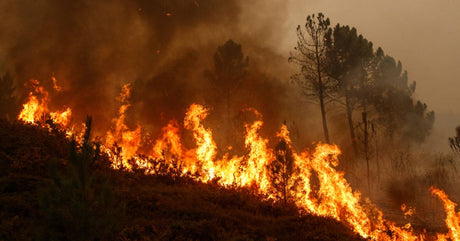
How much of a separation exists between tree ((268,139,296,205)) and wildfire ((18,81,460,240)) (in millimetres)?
118

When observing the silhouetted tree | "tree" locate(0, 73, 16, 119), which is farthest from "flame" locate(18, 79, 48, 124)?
the silhouetted tree

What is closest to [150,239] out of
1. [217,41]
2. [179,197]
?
[179,197]

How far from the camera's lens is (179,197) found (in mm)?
12891

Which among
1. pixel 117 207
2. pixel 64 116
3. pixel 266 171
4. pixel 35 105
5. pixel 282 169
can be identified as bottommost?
pixel 117 207

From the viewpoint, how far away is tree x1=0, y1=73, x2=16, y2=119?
29752 millimetres

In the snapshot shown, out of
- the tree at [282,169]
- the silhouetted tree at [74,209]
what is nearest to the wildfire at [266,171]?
the tree at [282,169]

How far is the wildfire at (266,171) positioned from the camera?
1398cm

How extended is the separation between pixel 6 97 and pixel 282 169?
29.1 m

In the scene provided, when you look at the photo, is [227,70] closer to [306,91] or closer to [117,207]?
[306,91]

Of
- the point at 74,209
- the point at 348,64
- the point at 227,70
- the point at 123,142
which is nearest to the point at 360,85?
the point at 348,64

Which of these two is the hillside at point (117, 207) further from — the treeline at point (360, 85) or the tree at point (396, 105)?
the tree at point (396, 105)

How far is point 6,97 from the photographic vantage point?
30.5 m

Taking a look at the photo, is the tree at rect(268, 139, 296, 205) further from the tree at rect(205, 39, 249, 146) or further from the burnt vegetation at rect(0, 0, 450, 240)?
the tree at rect(205, 39, 249, 146)

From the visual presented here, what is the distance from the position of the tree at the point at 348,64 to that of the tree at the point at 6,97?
2941cm
